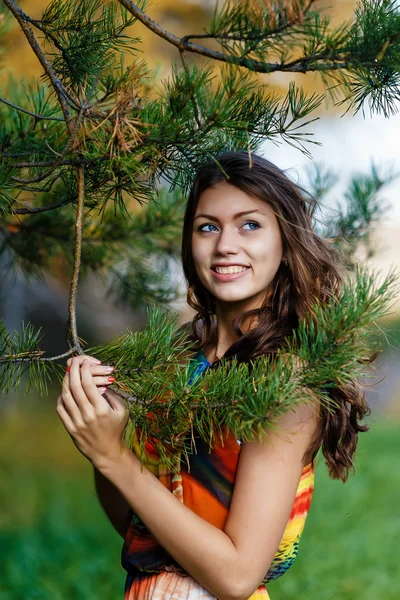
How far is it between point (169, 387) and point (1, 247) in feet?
3.49

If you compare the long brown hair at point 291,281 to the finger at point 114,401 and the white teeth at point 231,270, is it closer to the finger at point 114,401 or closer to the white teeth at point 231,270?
the white teeth at point 231,270

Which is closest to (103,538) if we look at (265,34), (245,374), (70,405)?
(70,405)

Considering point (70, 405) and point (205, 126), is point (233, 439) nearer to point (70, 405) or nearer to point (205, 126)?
point (70, 405)

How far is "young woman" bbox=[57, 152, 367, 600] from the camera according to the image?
0.89 metres

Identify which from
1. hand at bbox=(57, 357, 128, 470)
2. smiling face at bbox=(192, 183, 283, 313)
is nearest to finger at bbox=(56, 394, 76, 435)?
hand at bbox=(57, 357, 128, 470)

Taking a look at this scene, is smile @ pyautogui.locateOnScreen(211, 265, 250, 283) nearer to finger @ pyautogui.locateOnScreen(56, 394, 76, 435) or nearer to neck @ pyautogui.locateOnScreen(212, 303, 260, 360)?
neck @ pyautogui.locateOnScreen(212, 303, 260, 360)

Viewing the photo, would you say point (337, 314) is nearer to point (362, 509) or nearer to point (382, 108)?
point (382, 108)

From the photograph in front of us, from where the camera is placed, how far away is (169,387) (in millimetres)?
773

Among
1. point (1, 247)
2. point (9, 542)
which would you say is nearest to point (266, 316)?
point (1, 247)

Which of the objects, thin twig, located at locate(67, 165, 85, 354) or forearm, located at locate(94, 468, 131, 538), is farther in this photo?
forearm, located at locate(94, 468, 131, 538)

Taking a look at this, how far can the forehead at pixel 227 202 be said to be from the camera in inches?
41.5

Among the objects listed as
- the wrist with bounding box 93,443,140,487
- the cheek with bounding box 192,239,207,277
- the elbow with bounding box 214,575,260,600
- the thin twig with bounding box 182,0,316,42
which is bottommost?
the elbow with bounding box 214,575,260,600

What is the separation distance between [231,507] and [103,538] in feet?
6.40

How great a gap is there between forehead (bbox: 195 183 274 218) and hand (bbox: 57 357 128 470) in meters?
0.33
